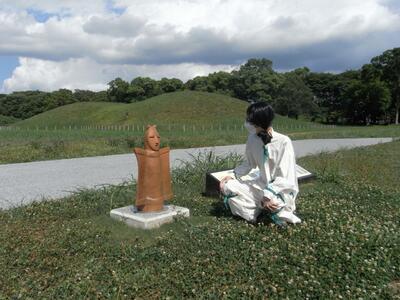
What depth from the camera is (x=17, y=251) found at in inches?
190

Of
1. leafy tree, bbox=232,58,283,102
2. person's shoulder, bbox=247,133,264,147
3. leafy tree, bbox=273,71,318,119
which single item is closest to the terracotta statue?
person's shoulder, bbox=247,133,264,147

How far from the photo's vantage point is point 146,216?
5676 millimetres

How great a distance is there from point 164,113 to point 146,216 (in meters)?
52.7

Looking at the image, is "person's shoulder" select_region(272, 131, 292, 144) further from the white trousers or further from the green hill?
the green hill

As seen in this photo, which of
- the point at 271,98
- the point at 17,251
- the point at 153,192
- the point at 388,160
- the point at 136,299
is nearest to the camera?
the point at 136,299

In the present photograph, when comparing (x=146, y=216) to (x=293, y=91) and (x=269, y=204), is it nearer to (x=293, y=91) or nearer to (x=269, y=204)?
(x=269, y=204)

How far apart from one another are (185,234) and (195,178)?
12.4 feet

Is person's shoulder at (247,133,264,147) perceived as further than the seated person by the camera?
Yes

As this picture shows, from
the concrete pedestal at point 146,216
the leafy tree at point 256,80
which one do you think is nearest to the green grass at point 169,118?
the leafy tree at point 256,80

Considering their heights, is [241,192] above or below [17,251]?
above

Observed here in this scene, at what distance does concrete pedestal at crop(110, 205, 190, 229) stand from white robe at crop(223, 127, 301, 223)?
2.57ft

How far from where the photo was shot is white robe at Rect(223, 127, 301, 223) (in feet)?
17.0

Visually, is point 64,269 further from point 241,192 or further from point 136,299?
point 241,192

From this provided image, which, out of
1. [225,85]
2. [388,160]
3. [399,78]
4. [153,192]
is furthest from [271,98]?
[153,192]
